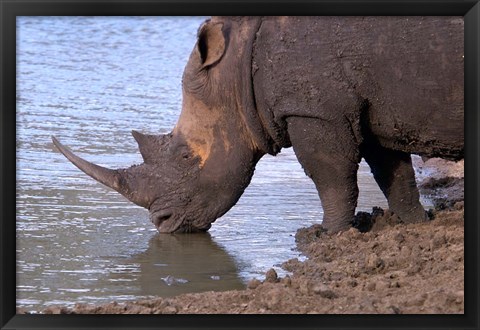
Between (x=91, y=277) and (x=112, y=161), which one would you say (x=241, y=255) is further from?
(x=112, y=161)

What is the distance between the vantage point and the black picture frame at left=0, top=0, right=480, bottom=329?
497cm

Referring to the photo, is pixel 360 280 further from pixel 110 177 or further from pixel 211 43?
pixel 110 177

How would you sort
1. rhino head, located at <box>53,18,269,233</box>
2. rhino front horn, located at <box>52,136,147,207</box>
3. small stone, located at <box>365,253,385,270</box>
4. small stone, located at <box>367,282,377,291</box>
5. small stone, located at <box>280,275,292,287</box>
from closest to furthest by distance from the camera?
small stone, located at <box>367,282,377,291</box>, small stone, located at <box>280,275,292,287</box>, small stone, located at <box>365,253,385,270</box>, rhino head, located at <box>53,18,269,233</box>, rhino front horn, located at <box>52,136,147,207</box>

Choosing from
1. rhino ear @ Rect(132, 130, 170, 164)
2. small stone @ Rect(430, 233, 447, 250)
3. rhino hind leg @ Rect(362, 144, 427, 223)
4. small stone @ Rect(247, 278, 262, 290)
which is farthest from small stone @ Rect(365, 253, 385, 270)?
rhino ear @ Rect(132, 130, 170, 164)

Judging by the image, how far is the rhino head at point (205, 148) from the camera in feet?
24.8

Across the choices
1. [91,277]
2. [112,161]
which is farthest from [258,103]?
[112,161]

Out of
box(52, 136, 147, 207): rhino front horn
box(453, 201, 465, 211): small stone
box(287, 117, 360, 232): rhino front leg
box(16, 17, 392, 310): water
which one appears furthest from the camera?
box(453, 201, 465, 211): small stone

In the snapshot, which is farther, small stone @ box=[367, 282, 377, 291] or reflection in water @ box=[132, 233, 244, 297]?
reflection in water @ box=[132, 233, 244, 297]

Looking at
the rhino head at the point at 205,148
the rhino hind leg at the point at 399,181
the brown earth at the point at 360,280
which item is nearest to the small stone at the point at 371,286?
the brown earth at the point at 360,280

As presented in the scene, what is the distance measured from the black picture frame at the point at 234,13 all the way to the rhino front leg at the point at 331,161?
2331 millimetres

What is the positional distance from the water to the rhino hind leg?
0.65 meters

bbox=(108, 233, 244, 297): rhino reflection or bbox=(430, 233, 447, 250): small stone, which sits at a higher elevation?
bbox=(430, 233, 447, 250): small stone

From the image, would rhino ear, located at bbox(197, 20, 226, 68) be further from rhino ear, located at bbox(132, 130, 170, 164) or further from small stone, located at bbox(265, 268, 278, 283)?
small stone, located at bbox(265, 268, 278, 283)
